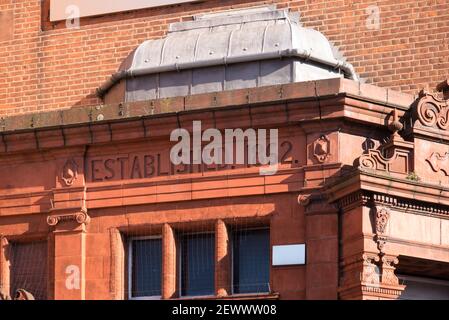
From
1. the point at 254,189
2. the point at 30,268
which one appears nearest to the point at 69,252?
the point at 30,268

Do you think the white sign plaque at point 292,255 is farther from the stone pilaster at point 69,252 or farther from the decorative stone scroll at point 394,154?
the stone pilaster at point 69,252

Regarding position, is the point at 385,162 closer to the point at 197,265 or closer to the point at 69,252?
the point at 197,265

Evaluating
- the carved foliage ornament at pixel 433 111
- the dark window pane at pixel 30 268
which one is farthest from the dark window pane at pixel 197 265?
the carved foliage ornament at pixel 433 111

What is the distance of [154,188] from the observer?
34.6m

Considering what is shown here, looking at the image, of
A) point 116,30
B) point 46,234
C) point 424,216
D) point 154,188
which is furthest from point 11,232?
point 424,216

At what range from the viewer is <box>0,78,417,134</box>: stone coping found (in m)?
33.7

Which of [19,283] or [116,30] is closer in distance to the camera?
[19,283]

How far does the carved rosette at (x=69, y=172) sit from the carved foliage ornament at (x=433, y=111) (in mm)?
6455

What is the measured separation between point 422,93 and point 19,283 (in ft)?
27.3

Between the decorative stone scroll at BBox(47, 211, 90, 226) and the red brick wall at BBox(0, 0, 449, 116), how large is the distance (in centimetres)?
403

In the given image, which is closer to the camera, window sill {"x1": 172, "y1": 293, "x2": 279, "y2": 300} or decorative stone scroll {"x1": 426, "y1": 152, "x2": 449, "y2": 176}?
window sill {"x1": 172, "y1": 293, "x2": 279, "y2": 300}

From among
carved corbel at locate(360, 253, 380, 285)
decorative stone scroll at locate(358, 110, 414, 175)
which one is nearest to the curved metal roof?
decorative stone scroll at locate(358, 110, 414, 175)

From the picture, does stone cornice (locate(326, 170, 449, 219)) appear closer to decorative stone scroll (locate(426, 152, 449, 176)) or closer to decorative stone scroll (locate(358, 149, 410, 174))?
decorative stone scroll (locate(358, 149, 410, 174))

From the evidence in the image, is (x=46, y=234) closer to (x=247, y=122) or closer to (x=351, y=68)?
(x=247, y=122)
